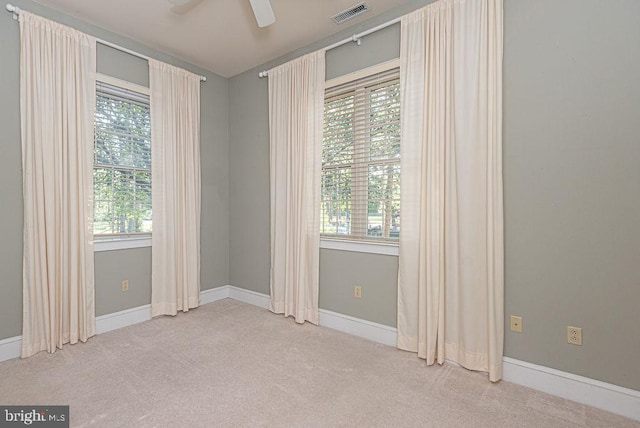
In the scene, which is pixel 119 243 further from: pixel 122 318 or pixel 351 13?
pixel 351 13

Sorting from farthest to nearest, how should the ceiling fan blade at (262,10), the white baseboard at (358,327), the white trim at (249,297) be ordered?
the white trim at (249,297) → the white baseboard at (358,327) → the ceiling fan blade at (262,10)

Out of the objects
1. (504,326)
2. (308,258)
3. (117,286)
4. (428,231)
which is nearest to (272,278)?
(308,258)

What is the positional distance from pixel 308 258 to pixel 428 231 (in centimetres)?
127

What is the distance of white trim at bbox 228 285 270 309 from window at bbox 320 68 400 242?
1.20 metres

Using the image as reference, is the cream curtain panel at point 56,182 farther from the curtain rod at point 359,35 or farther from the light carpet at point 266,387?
the curtain rod at point 359,35

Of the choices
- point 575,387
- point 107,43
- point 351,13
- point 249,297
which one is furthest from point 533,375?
point 107,43

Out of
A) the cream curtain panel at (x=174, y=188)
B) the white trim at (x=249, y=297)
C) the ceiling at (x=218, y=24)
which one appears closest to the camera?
the ceiling at (x=218, y=24)

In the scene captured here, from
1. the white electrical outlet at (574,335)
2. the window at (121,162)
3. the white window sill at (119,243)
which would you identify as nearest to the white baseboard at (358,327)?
the white electrical outlet at (574,335)

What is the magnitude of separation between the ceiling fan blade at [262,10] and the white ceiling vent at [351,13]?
0.81 m

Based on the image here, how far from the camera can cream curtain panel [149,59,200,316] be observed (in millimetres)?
3242

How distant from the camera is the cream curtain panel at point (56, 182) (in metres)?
2.43

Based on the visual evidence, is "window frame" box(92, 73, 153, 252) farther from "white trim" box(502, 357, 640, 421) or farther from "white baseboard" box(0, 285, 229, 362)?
"white trim" box(502, 357, 640, 421)

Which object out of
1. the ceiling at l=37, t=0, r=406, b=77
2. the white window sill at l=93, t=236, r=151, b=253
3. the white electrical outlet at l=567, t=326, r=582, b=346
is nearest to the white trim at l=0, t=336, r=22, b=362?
the white window sill at l=93, t=236, r=151, b=253

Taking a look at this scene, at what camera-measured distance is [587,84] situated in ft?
6.13
